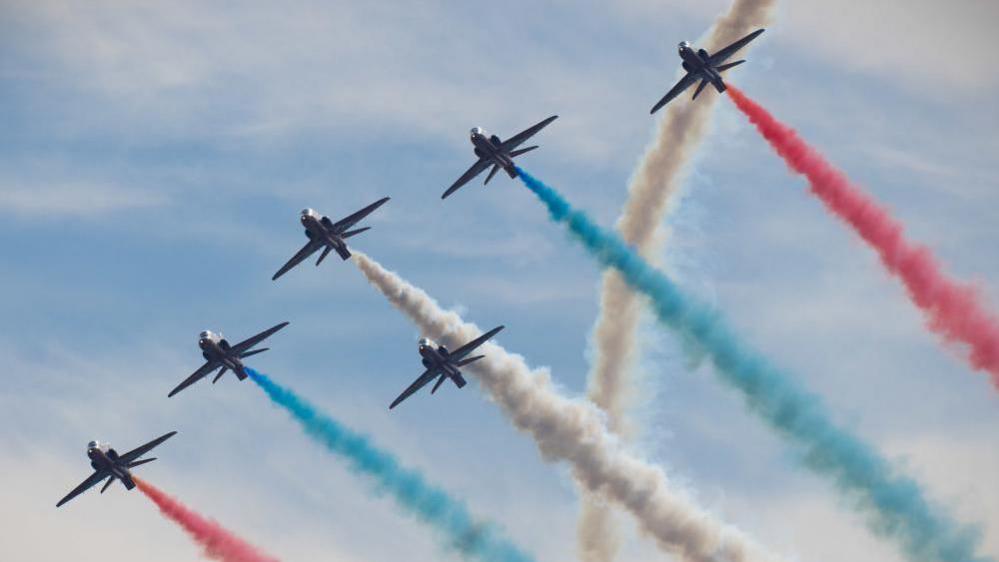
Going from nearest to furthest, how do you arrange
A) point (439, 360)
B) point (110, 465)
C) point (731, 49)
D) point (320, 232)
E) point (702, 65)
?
point (731, 49), point (702, 65), point (439, 360), point (320, 232), point (110, 465)

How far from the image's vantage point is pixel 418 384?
421 ft

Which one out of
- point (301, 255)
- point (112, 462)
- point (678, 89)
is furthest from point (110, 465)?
point (678, 89)

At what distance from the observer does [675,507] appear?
125125 mm

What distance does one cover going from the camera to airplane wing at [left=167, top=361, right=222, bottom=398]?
429 ft

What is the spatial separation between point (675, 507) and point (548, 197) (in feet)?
78.0

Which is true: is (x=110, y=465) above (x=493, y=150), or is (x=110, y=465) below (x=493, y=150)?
below

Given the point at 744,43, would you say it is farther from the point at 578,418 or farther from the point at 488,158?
the point at 578,418

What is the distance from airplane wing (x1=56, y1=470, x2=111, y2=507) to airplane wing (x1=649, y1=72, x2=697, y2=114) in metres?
47.9

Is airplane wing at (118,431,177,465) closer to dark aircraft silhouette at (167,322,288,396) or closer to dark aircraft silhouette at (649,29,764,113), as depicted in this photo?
dark aircraft silhouette at (167,322,288,396)

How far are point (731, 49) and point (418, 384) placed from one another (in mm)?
32037

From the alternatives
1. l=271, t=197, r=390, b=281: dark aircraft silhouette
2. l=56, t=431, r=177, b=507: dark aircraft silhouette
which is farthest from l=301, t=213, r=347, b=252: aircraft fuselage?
l=56, t=431, r=177, b=507: dark aircraft silhouette

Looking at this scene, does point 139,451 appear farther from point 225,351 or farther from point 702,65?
point 702,65

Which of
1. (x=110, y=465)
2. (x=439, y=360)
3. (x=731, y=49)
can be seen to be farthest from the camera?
(x=110, y=465)

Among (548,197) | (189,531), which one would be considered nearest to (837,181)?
(548,197)
